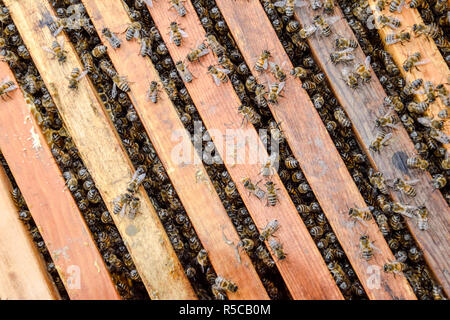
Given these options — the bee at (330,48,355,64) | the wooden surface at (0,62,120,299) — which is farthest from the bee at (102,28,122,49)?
the bee at (330,48,355,64)

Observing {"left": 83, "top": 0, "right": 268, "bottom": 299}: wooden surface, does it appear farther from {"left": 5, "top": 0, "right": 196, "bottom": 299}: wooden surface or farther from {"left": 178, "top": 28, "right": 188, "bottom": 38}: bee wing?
{"left": 178, "top": 28, "right": 188, "bottom": 38}: bee wing

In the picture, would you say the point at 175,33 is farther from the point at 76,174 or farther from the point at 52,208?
the point at 52,208

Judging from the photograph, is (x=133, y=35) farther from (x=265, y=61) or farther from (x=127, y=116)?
(x=265, y=61)

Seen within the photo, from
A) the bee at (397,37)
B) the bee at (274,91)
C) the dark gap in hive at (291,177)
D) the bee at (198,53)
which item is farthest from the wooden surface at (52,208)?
the bee at (397,37)

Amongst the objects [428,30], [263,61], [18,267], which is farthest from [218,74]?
[18,267]

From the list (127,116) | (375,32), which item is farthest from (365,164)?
(127,116)
